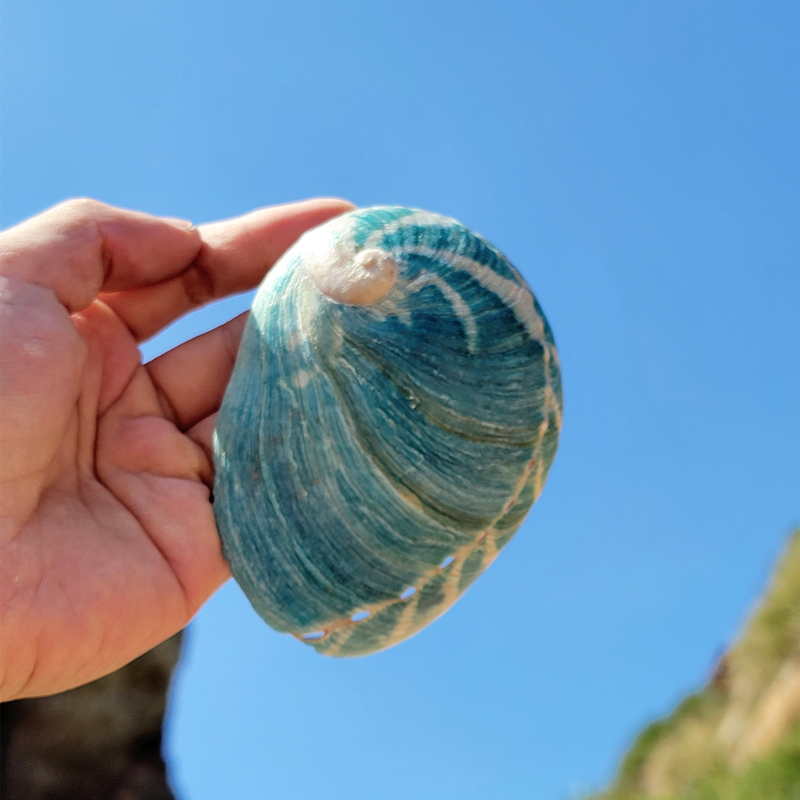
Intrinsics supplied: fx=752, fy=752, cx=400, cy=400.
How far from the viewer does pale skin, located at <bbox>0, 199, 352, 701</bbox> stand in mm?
1498

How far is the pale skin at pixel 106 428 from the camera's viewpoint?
150 centimetres

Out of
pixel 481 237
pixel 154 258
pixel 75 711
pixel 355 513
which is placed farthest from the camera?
pixel 75 711

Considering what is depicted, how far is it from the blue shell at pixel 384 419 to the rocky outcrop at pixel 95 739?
1827mm

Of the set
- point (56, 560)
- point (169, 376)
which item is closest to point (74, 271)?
point (169, 376)

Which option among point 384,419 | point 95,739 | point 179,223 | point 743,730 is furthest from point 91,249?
point 743,730

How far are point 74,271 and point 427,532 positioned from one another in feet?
3.20

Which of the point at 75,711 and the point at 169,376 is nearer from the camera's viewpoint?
the point at 169,376

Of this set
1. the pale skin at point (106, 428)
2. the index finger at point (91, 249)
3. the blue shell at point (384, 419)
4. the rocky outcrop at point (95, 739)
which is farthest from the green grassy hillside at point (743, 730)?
the index finger at point (91, 249)

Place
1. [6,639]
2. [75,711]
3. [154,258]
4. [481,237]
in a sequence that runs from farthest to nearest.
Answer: [75,711]
[154,258]
[481,237]
[6,639]

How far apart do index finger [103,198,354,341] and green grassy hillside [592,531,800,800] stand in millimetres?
3905

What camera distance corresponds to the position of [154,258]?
6.08ft

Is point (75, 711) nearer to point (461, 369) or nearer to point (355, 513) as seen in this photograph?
point (355, 513)

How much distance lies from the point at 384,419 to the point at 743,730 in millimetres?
5607

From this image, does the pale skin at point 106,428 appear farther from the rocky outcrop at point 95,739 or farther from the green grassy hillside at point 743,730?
the green grassy hillside at point 743,730
